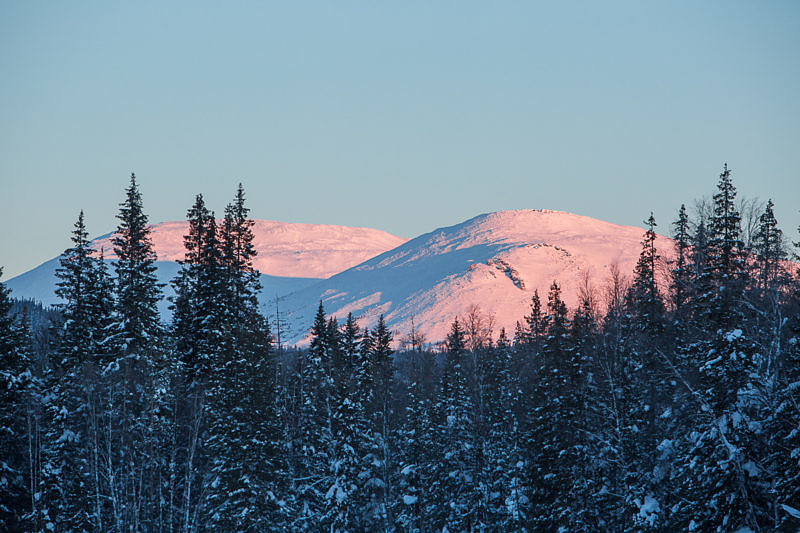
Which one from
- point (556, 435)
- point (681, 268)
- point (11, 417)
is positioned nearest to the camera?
point (11, 417)

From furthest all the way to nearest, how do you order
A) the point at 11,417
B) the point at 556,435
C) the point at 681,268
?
1. the point at 681,268
2. the point at 556,435
3. the point at 11,417

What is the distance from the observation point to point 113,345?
43.0m

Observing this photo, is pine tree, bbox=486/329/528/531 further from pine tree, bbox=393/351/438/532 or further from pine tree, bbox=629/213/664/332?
pine tree, bbox=629/213/664/332

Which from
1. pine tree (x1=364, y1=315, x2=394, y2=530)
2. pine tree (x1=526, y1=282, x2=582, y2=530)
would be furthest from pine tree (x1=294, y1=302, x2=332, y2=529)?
pine tree (x1=526, y1=282, x2=582, y2=530)

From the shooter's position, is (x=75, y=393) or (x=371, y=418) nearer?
(x=75, y=393)

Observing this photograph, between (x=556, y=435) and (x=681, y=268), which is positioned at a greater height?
(x=681, y=268)

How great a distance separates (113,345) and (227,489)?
31.9ft

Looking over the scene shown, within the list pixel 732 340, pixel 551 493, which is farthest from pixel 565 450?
pixel 732 340

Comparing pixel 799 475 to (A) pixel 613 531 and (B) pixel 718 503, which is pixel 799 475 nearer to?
(B) pixel 718 503

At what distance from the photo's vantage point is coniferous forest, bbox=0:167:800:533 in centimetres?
2950

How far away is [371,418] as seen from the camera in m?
54.7

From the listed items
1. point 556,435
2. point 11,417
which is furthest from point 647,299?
point 11,417

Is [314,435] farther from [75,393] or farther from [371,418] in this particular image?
[75,393]

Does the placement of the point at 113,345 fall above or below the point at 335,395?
above
